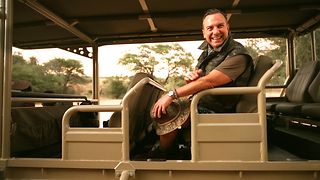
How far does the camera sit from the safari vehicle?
1599mm

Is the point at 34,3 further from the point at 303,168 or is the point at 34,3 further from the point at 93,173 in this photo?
the point at 303,168

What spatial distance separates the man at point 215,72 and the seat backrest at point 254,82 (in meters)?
0.06

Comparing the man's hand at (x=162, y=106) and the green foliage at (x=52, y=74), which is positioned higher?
the green foliage at (x=52, y=74)

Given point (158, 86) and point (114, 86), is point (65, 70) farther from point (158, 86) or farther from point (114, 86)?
point (158, 86)

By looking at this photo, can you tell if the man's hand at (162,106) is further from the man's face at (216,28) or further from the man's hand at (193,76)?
the man's face at (216,28)

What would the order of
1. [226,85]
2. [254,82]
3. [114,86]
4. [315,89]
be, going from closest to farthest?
[226,85], [254,82], [315,89], [114,86]

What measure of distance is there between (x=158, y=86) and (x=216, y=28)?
0.64 meters

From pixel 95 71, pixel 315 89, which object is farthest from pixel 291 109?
pixel 95 71

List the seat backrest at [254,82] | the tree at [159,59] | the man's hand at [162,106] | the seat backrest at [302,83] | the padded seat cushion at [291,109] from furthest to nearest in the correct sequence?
the tree at [159,59] → the seat backrest at [302,83] → the padded seat cushion at [291,109] → the seat backrest at [254,82] → the man's hand at [162,106]

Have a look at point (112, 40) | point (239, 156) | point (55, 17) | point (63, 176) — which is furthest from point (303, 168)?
point (112, 40)

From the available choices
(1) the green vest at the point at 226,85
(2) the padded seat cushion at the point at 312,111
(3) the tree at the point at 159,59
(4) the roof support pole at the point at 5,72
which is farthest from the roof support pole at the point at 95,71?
(2) the padded seat cushion at the point at 312,111

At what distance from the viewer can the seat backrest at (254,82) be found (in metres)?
1.85

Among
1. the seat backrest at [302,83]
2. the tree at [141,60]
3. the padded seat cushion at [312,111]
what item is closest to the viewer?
the padded seat cushion at [312,111]

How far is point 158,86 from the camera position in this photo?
2287 millimetres
